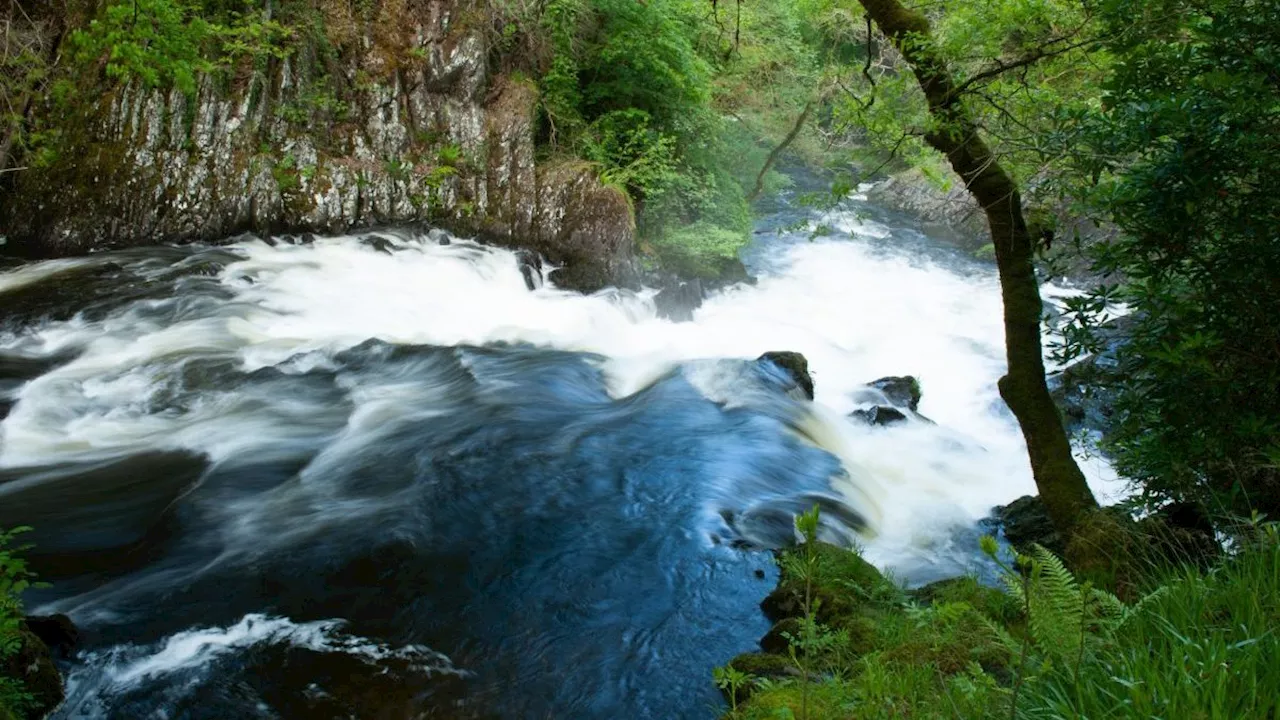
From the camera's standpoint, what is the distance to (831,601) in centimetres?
545

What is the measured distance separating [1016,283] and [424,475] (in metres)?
4.86

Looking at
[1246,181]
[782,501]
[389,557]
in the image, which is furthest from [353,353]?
[1246,181]

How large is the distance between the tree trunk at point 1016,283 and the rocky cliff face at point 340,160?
29.0 ft

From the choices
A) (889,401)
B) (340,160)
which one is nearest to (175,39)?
A: (340,160)

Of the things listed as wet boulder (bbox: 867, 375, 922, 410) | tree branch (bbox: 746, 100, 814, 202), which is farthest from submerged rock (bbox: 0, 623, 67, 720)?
tree branch (bbox: 746, 100, 814, 202)

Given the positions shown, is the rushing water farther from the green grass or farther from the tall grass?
the tall grass

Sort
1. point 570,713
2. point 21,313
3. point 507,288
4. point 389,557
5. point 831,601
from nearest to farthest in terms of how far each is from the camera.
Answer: point 570,713 → point 831,601 → point 389,557 → point 21,313 → point 507,288

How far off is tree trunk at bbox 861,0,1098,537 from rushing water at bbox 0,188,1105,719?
1.85 m

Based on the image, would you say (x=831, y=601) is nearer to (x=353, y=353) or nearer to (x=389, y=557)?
(x=389, y=557)

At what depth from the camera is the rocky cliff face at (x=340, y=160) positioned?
11.9m

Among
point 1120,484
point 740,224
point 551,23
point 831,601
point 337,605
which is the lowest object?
point 337,605

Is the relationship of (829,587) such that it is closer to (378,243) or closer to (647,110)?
(378,243)

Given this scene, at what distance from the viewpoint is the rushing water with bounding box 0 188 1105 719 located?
5016 millimetres

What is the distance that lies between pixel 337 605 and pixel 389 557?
677mm
